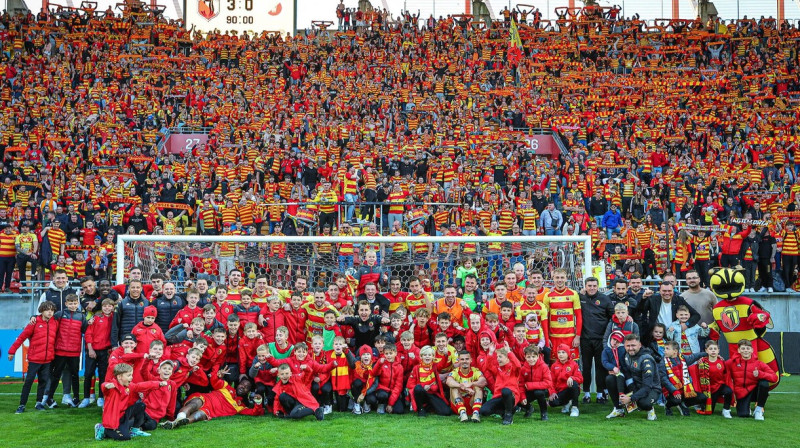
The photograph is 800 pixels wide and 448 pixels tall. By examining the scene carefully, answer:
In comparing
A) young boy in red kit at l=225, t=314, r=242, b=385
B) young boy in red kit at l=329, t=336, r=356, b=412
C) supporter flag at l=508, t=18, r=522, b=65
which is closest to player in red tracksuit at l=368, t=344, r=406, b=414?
young boy in red kit at l=329, t=336, r=356, b=412

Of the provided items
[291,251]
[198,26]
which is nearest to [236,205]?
[291,251]

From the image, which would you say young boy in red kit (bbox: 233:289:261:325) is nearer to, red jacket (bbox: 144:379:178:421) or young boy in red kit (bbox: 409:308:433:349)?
red jacket (bbox: 144:379:178:421)

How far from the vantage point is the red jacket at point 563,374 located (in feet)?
29.9

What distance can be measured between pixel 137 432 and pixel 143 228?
9.48m

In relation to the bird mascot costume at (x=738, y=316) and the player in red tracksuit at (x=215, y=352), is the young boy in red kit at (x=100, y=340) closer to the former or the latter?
the player in red tracksuit at (x=215, y=352)

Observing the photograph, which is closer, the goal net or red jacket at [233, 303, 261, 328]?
red jacket at [233, 303, 261, 328]

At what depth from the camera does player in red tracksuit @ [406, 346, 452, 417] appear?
9.23 metres

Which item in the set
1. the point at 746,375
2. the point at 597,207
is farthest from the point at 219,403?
the point at 597,207

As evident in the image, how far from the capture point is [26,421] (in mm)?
8969

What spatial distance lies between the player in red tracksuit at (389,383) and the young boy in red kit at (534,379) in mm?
1333

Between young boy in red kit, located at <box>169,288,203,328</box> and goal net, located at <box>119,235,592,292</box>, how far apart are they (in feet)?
5.70

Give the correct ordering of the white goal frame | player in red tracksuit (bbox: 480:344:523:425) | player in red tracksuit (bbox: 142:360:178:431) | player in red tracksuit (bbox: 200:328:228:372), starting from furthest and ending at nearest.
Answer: the white goal frame, player in red tracksuit (bbox: 200:328:228:372), player in red tracksuit (bbox: 480:344:523:425), player in red tracksuit (bbox: 142:360:178:431)

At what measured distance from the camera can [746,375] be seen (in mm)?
8930

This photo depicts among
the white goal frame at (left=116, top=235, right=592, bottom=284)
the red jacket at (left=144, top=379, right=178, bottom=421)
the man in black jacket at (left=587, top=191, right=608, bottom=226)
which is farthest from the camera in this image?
the man in black jacket at (left=587, top=191, right=608, bottom=226)
